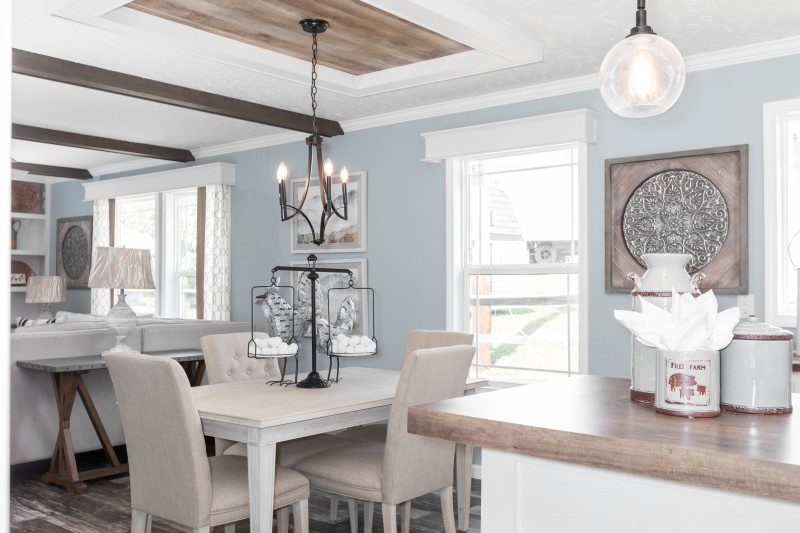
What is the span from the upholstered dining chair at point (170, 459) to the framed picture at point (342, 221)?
99.4 inches

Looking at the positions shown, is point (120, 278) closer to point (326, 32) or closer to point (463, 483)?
point (326, 32)

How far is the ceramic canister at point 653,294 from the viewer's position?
5.20 ft

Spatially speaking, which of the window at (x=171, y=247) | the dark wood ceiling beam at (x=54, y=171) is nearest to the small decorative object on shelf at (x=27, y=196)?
the dark wood ceiling beam at (x=54, y=171)

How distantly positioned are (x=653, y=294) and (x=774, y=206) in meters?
2.31

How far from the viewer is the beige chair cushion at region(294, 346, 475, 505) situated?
2.91 m

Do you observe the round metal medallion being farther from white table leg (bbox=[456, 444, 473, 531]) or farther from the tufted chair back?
A: the tufted chair back

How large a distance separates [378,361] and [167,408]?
254 centimetres

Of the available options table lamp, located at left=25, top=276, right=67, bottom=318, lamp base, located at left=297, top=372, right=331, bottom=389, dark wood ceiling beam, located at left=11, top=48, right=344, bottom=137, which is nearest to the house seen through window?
dark wood ceiling beam, located at left=11, top=48, right=344, bottom=137

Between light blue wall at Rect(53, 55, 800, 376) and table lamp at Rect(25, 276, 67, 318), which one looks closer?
light blue wall at Rect(53, 55, 800, 376)

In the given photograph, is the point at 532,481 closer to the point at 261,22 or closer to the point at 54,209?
the point at 261,22

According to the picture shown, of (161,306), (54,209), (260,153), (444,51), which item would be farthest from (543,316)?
(54,209)

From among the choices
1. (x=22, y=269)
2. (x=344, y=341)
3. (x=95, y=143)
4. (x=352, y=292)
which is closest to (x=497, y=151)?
(x=352, y=292)

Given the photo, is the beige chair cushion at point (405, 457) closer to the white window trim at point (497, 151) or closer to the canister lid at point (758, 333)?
the white window trim at point (497, 151)

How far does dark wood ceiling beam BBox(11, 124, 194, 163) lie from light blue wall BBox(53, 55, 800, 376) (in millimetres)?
309
